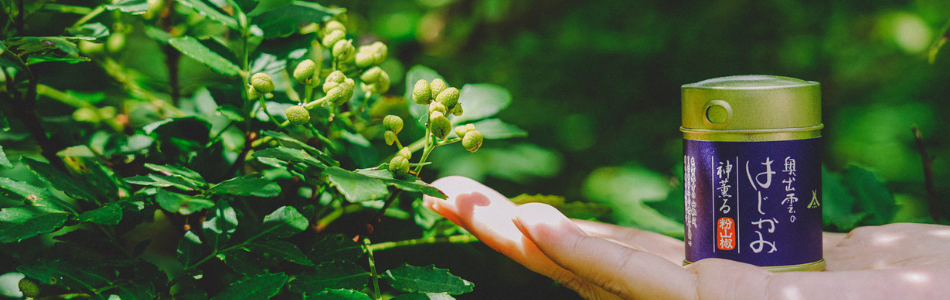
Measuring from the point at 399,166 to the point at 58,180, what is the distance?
0.35 metres

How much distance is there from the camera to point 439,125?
0.69 m

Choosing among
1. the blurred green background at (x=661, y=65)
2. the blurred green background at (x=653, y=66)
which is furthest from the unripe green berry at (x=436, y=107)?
the blurred green background at (x=661, y=65)

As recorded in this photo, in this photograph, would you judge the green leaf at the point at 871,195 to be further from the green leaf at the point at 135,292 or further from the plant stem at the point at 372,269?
the green leaf at the point at 135,292

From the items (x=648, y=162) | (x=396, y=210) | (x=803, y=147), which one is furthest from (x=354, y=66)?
(x=648, y=162)

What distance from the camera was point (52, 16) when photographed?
82 cm

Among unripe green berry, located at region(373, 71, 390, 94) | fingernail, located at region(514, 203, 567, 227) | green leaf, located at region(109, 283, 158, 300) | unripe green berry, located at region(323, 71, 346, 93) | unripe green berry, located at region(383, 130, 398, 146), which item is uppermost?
unripe green berry, located at region(323, 71, 346, 93)

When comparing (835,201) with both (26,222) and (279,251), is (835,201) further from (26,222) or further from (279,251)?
(26,222)

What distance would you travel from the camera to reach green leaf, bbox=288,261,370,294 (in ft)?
2.23

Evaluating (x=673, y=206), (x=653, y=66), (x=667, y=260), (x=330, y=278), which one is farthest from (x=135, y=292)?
(x=653, y=66)

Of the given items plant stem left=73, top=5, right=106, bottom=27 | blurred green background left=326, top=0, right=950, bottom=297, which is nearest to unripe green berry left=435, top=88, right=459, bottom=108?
plant stem left=73, top=5, right=106, bottom=27

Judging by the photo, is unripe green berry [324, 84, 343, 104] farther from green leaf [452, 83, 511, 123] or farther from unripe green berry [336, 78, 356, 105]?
green leaf [452, 83, 511, 123]

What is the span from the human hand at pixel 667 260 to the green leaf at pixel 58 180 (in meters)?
0.44

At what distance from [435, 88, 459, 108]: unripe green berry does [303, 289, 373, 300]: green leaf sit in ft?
0.77

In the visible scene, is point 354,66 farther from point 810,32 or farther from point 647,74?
point 810,32
